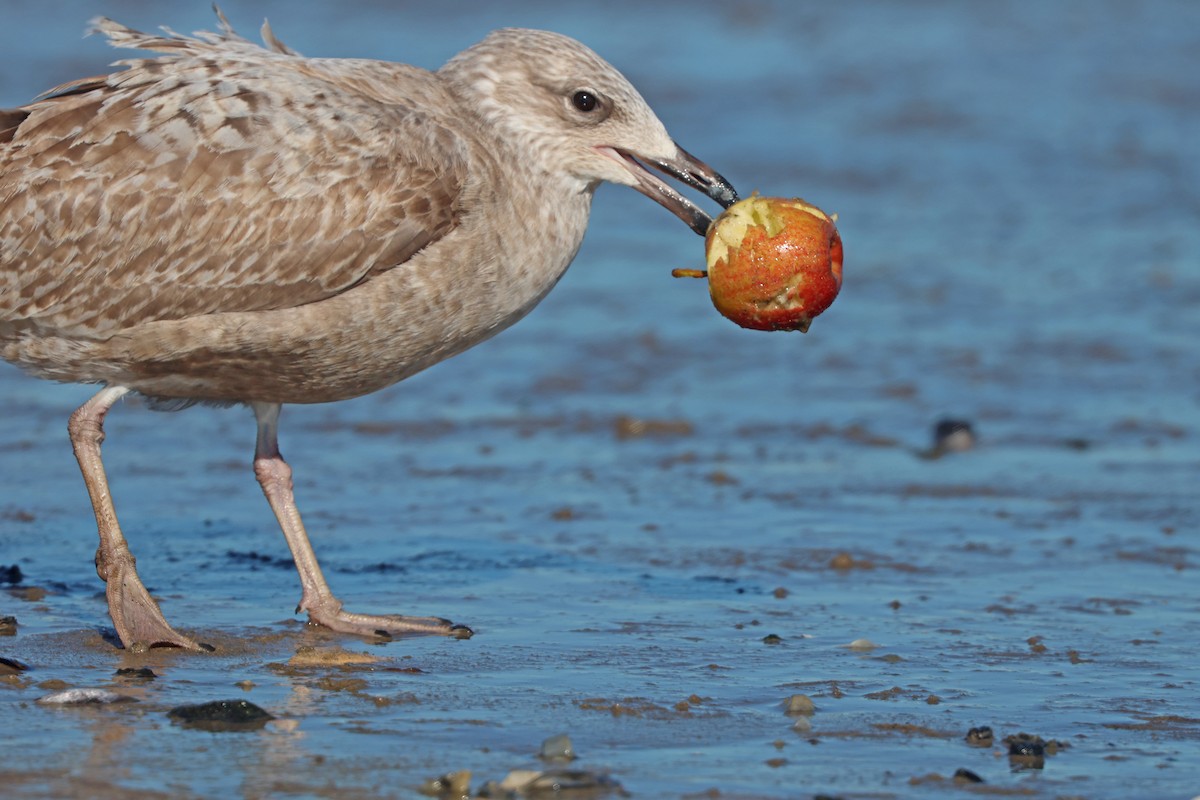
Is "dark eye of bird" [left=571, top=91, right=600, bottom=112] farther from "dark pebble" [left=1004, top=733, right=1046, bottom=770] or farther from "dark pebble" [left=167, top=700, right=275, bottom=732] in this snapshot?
"dark pebble" [left=1004, top=733, right=1046, bottom=770]

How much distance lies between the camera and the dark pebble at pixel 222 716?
513cm

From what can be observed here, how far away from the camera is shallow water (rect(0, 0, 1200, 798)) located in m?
5.14

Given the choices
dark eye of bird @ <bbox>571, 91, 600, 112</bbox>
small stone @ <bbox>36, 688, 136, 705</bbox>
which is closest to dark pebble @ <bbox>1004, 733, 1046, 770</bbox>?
small stone @ <bbox>36, 688, 136, 705</bbox>

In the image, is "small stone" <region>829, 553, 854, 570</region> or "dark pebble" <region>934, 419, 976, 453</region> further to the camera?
"dark pebble" <region>934, 419, 976, 453</region>

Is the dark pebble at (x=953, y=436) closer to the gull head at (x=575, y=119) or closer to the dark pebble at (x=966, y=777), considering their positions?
the gull head at (x=575, y=119)

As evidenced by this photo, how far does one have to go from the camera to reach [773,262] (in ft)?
20.0

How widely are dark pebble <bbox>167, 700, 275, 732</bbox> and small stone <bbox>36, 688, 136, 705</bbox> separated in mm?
207

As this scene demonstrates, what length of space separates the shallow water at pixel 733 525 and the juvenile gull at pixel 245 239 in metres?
0.74

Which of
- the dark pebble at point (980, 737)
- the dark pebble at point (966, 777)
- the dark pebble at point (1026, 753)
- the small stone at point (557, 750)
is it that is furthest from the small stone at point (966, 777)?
the small stone at point (557, 750)

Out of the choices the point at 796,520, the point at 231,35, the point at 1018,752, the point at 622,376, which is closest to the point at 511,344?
the point at 622,376

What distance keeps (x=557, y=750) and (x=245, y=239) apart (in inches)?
87.9

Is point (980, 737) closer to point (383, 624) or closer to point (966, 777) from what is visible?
point (966, 777)

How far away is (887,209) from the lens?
541 inches

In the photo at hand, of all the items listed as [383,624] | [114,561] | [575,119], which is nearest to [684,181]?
[575,119]
